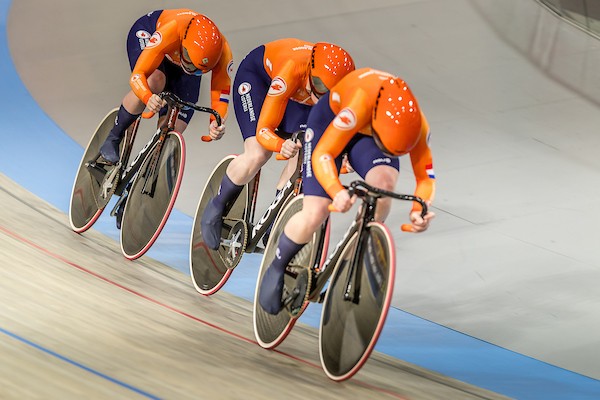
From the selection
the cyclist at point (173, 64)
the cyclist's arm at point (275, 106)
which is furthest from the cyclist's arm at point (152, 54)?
the cyclist's arm at point (275, 106)

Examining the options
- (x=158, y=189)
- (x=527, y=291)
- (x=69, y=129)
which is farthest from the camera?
(x=69, y=129)

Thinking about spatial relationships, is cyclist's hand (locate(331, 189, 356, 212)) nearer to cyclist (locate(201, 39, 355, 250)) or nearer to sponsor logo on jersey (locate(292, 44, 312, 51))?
cyclist (locate(201, 39, 355, 250))

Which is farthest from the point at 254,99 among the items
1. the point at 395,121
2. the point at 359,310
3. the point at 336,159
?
the point at 359,310

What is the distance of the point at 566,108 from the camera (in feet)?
28.7

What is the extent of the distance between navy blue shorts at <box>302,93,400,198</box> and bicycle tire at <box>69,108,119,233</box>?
73.4 inches

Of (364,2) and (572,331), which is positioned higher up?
(572,331)

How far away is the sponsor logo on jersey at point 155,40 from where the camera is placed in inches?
182

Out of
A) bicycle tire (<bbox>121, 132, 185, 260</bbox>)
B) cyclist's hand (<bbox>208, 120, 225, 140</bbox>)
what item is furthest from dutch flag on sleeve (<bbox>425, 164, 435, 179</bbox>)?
bicycle tire (<bbox>121, 132, 185, 260</bbox>)

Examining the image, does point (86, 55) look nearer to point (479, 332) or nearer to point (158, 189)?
point (158, 189)

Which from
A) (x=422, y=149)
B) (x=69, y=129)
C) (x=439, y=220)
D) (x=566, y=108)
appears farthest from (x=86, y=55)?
(x=422, y=149)

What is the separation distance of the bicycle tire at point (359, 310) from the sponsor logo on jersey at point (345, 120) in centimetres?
37

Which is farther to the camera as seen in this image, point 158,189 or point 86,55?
point 86,55

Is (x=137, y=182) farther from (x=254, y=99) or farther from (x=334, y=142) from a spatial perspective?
(x=334, y=142)

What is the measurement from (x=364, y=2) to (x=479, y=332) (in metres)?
5.96
